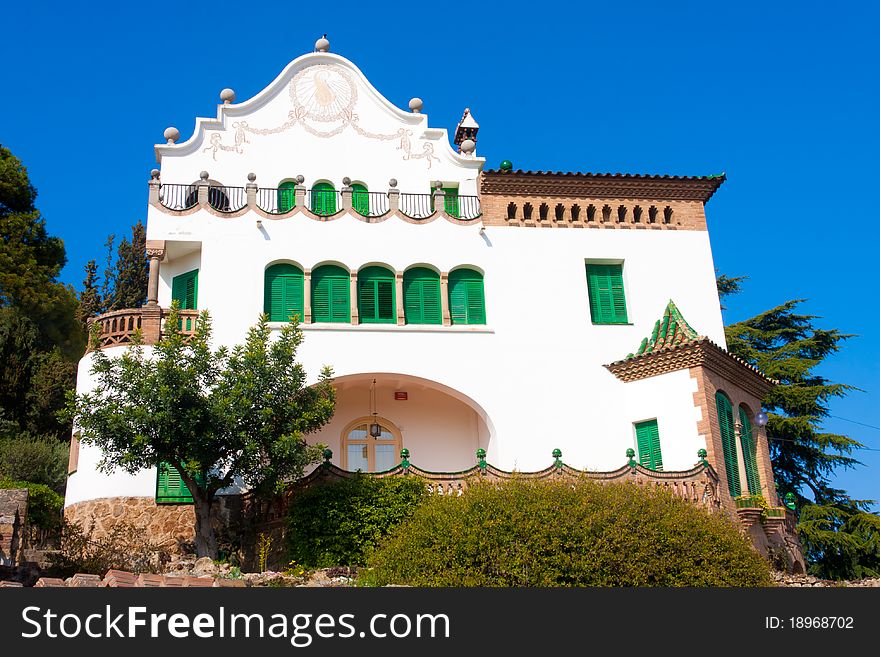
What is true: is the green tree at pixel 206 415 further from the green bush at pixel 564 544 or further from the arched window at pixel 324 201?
the arched window at pixel 324 201

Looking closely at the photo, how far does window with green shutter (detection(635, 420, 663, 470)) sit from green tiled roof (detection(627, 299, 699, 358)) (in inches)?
69.8

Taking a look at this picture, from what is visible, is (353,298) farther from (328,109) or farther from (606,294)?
(606,294)

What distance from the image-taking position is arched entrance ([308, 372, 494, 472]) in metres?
25.8

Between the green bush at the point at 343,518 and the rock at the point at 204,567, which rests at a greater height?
the green bush at the point at 343,518

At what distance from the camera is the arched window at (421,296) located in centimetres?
2609

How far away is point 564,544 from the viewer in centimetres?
1622

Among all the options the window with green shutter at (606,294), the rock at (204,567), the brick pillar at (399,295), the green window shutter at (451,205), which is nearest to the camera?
the rock at (204,567)

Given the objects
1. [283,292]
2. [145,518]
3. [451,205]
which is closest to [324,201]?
[283,292]

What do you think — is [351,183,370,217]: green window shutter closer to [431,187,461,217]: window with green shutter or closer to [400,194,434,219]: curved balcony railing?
[400,194,434,219]: curved balcony railing

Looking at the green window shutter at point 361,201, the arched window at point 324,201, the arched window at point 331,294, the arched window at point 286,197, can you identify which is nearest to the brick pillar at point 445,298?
the arched window at point 331,294

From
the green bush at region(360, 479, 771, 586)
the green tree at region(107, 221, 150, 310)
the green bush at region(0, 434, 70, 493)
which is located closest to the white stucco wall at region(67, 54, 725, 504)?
the green bush at region(0, 434, 70, 493)

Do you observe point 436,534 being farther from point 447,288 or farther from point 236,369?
point 447,288

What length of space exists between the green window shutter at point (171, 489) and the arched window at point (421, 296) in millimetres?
6844

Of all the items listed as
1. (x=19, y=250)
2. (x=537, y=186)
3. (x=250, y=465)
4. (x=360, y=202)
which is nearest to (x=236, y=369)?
(x=250, y=465)
